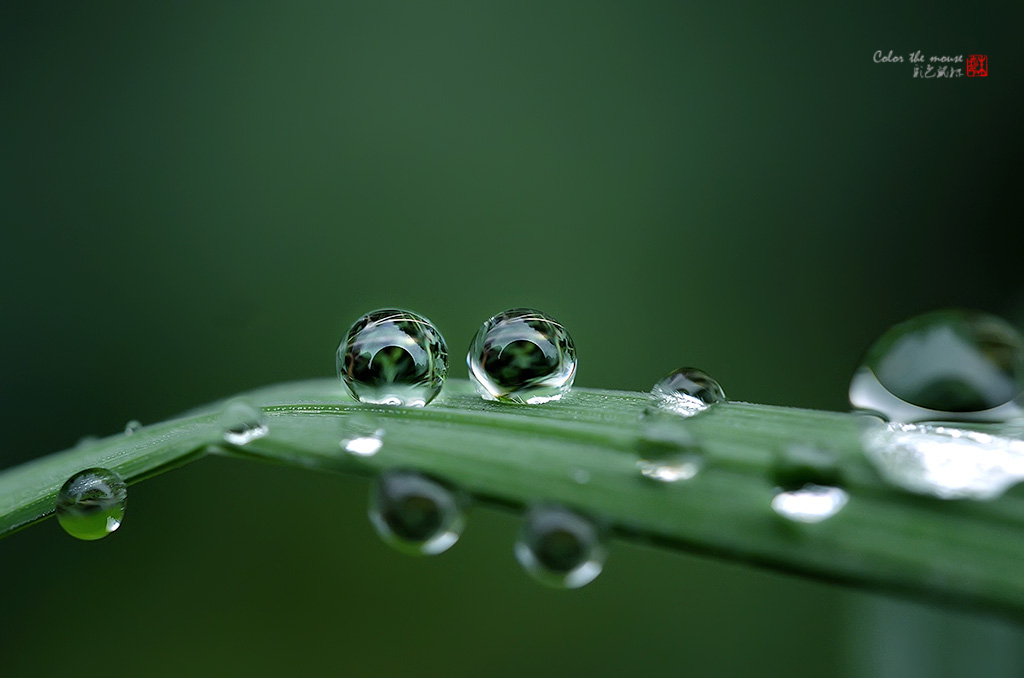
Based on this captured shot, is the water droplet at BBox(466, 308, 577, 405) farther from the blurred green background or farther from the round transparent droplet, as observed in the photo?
the blurred green background

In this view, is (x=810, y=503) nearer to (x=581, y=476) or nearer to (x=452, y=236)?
(x=581, y=476)

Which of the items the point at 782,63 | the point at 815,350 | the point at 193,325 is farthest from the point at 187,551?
the point at 782,63

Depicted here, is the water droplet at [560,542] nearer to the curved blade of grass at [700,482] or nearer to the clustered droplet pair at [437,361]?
the curved blade of grass at [700,482]

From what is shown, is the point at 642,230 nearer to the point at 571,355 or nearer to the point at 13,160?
the point at 571,355

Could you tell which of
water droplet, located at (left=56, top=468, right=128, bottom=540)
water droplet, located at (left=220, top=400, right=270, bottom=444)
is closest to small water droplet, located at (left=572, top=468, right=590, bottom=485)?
water droplet, located at (left=220, top=400, right=270, bottom=444)

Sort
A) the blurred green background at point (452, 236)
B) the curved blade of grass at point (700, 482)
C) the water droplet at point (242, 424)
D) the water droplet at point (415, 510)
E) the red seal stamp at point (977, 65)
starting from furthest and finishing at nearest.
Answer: the red seal stamp at point (977, 65), the blurred green background at point (452, 236), the water droplet at point (242, 424), the water droplet at point (415, 510), the curved blade of grass at point (700, 482)

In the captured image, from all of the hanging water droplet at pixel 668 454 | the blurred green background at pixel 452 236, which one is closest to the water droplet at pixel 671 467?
the hanging water droplet at pixel 668 454

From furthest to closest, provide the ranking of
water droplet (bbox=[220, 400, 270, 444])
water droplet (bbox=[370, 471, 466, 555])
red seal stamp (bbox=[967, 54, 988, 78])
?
red seal stamp (bbox=[967, 54, 988, 78])
water droplet (bbox=[220, 400, 270, 444])
water droplet (bbox=[370, 471, 466, 555])
